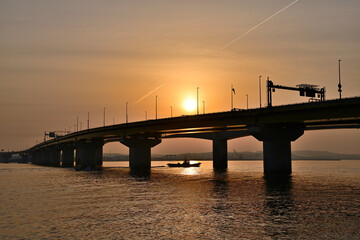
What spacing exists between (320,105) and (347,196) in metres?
25.0

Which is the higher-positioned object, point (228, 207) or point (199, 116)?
point (199, 116)

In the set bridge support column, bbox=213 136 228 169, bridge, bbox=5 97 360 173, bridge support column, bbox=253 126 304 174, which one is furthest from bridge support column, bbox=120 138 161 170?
bridge support column, bbox=253 126 304 174

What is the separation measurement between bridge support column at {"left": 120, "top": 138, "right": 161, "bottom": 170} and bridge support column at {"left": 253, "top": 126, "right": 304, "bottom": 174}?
52.5 m

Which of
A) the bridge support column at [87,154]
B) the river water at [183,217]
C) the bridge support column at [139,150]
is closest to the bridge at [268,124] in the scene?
the bridge support column at [139,150]

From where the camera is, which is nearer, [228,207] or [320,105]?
[228,207]

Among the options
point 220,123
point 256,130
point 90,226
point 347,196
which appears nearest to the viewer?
point 90,226

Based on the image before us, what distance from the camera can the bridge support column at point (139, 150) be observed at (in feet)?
431

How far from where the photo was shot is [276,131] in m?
86.7

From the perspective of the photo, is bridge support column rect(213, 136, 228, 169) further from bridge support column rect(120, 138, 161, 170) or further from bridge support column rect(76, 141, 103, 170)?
bridge support column rect(76, 141, 103, 170)

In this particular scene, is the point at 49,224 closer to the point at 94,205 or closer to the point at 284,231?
the point at 94,205

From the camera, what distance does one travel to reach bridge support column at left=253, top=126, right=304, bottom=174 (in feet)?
285

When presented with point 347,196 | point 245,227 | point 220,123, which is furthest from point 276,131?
point 245,227

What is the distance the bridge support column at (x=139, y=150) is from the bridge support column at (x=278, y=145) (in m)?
52.5

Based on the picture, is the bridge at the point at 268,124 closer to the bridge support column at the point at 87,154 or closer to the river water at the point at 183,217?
the river water at the point at 183,217
